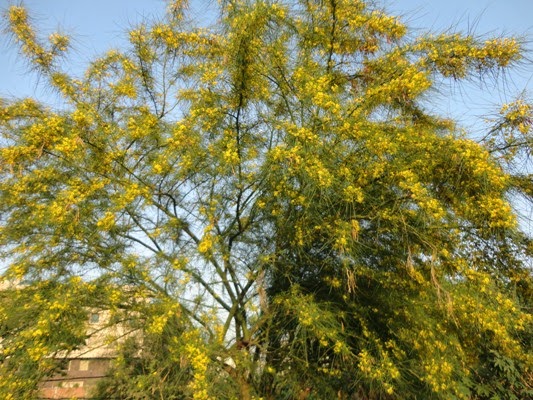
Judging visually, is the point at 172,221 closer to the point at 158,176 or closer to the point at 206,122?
the point at 158,176

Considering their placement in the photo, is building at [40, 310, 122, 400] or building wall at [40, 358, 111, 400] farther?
building wall at [40, 358, 111, 400]

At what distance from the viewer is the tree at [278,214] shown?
359cm

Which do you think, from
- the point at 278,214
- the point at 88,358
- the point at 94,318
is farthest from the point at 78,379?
the point at 278,214

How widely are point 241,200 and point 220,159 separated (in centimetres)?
57

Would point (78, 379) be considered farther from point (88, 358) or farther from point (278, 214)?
point (278, 214)

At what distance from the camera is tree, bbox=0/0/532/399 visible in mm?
3586

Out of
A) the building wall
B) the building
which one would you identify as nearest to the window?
the building

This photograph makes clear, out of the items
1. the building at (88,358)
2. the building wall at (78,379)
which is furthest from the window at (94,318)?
the building wall at (78,379)

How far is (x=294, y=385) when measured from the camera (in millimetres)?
4496

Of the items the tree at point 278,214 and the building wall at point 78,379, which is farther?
the building wall at point 78,379

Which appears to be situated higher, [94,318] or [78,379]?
[94,318]

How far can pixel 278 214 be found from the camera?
162 inches

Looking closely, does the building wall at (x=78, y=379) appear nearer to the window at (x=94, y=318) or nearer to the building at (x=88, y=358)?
the building at (x=88, y=358)

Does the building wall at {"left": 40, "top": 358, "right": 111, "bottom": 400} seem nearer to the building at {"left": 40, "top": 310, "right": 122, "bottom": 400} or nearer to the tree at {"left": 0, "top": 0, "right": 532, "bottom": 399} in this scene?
the building at {"left": 40, "top": 310, "right": 122, "bottom": 400}
